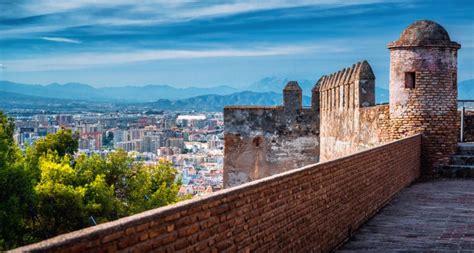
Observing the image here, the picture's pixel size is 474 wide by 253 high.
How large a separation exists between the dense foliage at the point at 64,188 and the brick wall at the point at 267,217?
8.34 m

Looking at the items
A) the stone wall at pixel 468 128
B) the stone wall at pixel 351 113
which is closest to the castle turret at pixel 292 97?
the stone wall at pixel 351 113

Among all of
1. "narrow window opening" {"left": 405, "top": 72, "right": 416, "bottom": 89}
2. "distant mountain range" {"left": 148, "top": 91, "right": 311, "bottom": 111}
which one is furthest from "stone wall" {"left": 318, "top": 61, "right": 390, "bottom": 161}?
"distant mountain range" {"left": 148, "top": 91, "right": 311, "bottom": 111}

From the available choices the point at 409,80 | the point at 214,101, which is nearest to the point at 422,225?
the point at 409,80

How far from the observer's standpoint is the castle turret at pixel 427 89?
16906 millimetres

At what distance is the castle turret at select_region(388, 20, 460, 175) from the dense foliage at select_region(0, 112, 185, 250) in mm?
7509

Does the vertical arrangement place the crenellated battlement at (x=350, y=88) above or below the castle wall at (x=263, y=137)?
above

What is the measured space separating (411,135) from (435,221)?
6056 mm

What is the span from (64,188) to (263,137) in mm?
8669

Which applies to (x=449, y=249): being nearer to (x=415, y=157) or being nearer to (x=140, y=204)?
(x=415, y=157)

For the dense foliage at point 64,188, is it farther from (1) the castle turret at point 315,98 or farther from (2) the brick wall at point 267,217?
(2) the brick wall at point 267,217

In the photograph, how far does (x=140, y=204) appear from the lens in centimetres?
2805

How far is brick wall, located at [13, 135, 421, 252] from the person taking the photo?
15.3 ft

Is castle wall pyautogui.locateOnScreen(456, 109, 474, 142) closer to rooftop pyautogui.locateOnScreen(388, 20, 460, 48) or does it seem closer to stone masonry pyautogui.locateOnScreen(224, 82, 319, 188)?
rooftop pyautogui.locateOnScreen(388, 20, 460, 48)

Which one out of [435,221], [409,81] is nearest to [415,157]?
[409,81]
